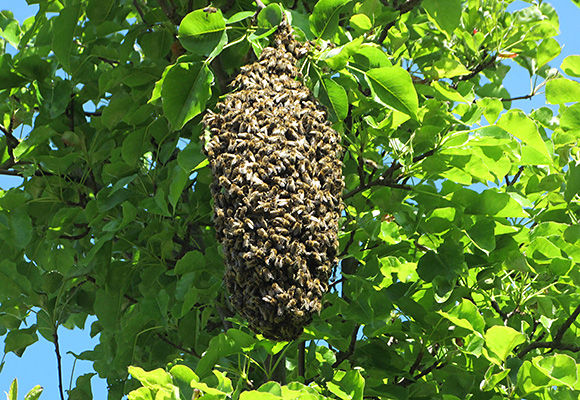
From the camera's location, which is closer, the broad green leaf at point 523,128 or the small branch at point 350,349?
the broad green leaf at point 523,128

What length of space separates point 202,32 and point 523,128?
93 centimetres

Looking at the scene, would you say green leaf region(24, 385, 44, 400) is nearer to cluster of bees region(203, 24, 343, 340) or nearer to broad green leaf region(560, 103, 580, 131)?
cluster of bees region(203, 24, 343, 340)

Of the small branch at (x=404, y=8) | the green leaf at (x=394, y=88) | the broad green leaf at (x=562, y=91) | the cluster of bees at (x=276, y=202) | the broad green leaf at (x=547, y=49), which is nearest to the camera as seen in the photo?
the cluster of bees at (x=276, y=202)

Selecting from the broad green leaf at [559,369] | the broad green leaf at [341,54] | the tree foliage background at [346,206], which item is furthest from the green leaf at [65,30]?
the broad green leaf at [559,369]

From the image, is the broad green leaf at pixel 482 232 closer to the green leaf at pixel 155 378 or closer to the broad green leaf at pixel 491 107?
the broad green leaf at pixel 491 107

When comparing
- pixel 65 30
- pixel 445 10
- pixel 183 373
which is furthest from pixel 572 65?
pixel 65 30

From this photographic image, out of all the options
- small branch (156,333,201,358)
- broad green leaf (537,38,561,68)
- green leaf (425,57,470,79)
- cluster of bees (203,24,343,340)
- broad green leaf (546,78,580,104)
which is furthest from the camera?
small branch (156,333,201,358)

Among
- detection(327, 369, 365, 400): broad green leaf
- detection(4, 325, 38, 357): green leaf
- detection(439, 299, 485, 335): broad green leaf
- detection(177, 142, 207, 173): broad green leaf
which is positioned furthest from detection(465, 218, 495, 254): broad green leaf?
detection(4, 325, 38, 357): green leaf

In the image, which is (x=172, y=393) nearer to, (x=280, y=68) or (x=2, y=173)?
(x=280, y=68)

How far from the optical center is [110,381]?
3.02 m

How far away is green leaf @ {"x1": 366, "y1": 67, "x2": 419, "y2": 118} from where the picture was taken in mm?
1742

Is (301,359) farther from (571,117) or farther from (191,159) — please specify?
(571,117)

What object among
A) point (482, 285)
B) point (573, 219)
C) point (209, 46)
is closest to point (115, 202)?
point (209, 46)

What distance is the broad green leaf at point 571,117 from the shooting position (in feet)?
7.01
